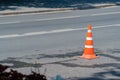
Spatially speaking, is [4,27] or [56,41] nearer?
[56,41]

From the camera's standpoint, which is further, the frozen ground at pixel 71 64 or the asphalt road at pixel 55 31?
the asphalt road at pixel 55 31

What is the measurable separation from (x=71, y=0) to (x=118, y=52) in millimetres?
18165

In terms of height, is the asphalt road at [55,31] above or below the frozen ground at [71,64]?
below

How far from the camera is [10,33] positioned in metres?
16.4

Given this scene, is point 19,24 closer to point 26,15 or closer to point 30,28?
point 30,28

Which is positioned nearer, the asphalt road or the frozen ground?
the frozen ground

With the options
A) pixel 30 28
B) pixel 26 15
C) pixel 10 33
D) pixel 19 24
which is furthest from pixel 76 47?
pixel 26 15

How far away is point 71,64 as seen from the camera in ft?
35.2

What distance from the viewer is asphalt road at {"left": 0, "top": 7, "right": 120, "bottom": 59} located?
13.6 metres

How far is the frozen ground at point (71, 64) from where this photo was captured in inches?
374

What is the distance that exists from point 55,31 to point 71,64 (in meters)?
6.42

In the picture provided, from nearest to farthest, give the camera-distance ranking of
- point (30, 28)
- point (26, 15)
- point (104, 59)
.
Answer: point (104, 59), point (30, 28), point (26, 15)

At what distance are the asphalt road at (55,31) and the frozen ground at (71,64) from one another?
71cm

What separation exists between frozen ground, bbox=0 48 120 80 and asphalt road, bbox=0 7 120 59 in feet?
2.34
